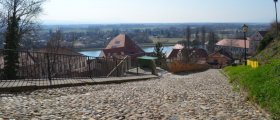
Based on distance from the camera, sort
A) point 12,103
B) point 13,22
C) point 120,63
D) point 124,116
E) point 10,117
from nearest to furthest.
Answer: point 10,117
point 124,116
point 12,103
point 120,63
point 13,22

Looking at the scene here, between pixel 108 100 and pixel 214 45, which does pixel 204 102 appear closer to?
pixel 108 100

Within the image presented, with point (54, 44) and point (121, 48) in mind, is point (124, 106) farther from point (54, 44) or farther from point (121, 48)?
point (121, 48)

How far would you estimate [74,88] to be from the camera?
13.2 m

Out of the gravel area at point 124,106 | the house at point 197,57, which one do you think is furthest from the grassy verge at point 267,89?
the house at point 197,57

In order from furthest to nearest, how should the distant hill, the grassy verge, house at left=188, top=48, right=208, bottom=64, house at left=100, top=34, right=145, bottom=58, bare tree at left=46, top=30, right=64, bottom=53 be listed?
house at left=188, top=48, right=208, bottom=64 → house at left=100, top=34, right=145, bottom=58 → bare tree at left=46, top=30, right=64, bottom=53 → the distant hill → the grassy verge

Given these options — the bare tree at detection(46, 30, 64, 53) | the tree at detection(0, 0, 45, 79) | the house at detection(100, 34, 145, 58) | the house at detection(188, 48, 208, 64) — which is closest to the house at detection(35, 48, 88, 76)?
the tree at detection(0, 0, 45, 79)

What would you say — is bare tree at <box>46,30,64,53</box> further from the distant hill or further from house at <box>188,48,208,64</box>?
the distant hill

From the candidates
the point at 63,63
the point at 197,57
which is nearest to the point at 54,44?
the point at 63,63

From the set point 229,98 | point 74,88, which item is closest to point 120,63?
point 74,88

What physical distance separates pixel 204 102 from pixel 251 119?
258 centimetres

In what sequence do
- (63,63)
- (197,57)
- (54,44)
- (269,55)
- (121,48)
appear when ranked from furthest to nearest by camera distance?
(197,57) → (121,48) → (54,44) → (269,55) → (63,63)

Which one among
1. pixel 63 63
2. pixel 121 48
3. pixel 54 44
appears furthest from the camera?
pixel 121 48

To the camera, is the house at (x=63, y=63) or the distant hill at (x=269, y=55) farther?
the distant hill at (x=269, y=55)

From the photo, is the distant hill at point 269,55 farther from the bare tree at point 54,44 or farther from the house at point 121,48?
the house at point 121,48
